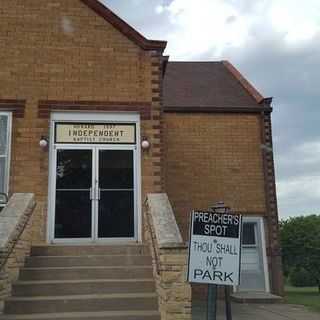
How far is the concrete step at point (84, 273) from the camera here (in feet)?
28.8

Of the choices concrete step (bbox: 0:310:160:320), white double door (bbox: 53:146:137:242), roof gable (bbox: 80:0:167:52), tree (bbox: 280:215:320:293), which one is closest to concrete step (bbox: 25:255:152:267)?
concrete step (bbox: 0:310:160:320)

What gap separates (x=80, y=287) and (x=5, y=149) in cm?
428

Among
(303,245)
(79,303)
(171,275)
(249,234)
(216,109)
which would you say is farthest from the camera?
(303,245)

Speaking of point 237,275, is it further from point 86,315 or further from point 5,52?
point 5,52

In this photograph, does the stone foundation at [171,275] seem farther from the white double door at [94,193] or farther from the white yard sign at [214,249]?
the white double door at [94,193]

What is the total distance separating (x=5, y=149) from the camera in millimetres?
11367

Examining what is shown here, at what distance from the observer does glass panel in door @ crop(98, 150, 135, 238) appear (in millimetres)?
11273

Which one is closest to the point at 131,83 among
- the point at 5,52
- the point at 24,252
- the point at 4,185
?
the point at 5,52

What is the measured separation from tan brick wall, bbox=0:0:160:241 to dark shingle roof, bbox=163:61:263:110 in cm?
597

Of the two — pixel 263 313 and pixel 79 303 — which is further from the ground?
pixel 79 303

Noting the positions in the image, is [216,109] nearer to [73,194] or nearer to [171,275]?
[73,194]

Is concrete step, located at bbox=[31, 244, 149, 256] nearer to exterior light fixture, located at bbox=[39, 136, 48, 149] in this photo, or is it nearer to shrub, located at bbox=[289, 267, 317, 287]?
exterior light fixture, located at bbox=[39, 136, 48, 149]

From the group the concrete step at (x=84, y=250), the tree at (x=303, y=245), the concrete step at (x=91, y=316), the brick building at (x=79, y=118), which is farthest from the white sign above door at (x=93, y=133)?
the tree at (x=303, y=245)

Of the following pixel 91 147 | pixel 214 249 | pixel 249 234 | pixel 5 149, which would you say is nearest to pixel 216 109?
pixel 249 234
